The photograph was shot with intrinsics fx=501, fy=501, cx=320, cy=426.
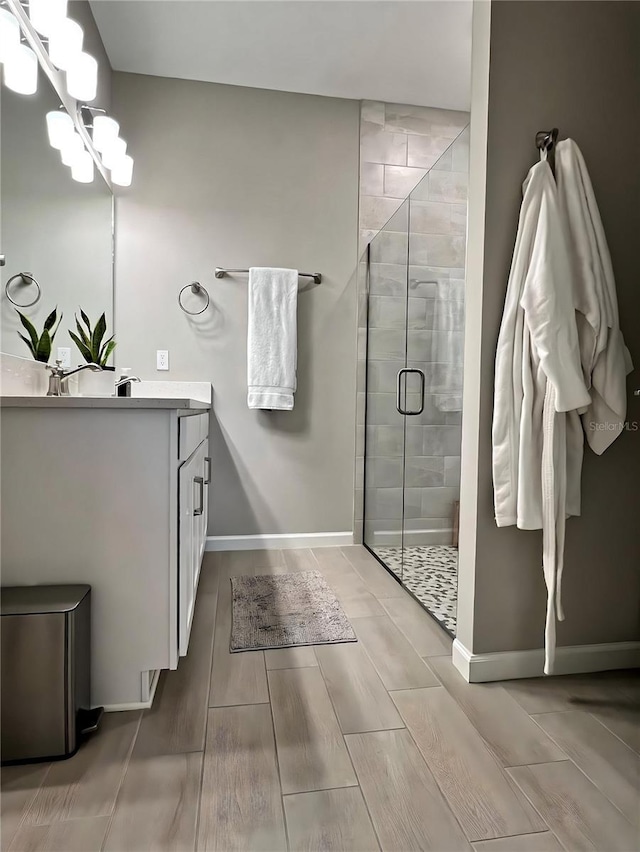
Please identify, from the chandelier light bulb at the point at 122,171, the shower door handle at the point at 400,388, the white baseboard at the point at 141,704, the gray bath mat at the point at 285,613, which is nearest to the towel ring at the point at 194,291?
the chandelier light bulb at the point at 122,171

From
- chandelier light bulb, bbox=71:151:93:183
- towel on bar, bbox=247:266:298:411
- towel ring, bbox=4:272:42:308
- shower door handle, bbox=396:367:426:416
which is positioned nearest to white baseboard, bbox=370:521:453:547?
shower door handle, bbox=396:367:426:416

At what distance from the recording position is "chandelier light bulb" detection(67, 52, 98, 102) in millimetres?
1867

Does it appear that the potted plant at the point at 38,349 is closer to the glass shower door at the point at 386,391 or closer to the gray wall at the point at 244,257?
the gray wall at the point at 244,257

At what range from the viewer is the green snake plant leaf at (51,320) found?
1.71 meters

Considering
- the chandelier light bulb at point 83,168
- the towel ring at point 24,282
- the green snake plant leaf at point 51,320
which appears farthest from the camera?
the chandelier light bulb at point 83,168

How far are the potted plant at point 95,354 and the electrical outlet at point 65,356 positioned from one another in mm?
46

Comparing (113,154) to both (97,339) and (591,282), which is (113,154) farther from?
(591,282)

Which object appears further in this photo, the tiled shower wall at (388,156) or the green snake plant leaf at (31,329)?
the tiled shower wall at (388,156)

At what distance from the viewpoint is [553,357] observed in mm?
1390

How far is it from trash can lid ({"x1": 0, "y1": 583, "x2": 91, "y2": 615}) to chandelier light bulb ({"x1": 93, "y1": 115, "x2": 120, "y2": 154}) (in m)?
1.95

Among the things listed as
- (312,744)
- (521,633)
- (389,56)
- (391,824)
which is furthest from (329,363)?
(391,824)

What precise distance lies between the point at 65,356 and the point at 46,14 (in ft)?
3.69

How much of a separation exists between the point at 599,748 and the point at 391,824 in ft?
1.95

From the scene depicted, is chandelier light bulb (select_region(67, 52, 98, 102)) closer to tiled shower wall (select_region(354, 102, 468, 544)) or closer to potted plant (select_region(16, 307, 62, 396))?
potted plant (select_region(16, 307, 62, 396))
